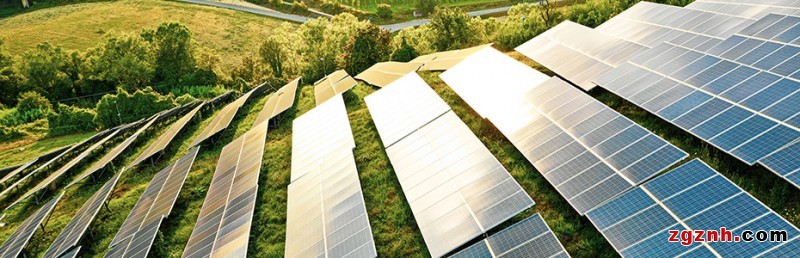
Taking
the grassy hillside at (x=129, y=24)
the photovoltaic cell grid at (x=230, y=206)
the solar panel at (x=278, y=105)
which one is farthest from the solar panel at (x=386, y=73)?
the grassy hillside at (x=129, y=24)

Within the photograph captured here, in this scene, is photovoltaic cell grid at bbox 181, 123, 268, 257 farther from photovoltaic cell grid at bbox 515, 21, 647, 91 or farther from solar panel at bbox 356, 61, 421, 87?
photovoltaic cell grid at bbox 515, 21, 647, 91

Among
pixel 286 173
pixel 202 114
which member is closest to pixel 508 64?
pixel 286 173

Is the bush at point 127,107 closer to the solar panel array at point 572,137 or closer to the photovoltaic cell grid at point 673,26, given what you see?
the solar panel array at point 572,137

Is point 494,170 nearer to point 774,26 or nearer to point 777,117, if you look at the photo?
point 777,117

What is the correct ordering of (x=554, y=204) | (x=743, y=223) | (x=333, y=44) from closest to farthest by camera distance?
(x=743, y=223) < (x=554, y=204) < (x=333, y=44)

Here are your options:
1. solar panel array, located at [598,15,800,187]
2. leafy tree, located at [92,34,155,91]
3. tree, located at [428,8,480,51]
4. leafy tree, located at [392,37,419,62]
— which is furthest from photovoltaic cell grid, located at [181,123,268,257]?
leafy tree, located at [92,34,155,91]
